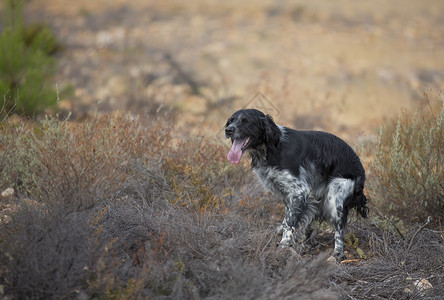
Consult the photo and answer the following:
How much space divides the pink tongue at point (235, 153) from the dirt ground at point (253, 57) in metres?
5.06

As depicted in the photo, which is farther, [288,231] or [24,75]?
[24,75]

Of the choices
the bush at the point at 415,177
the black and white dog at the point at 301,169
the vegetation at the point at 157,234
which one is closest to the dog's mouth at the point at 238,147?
the black and white dog at the point at 301,169

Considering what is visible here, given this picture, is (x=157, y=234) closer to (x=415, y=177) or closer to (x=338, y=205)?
(x=338, y=205)

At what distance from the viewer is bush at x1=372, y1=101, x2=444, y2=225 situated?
5492mm

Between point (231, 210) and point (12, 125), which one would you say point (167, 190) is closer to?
point (231, 210)

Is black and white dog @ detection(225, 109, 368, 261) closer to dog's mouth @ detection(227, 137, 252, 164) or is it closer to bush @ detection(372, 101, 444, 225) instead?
dog's mouth @ detection(227, 137, 252, 164)

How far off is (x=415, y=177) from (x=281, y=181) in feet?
5.81

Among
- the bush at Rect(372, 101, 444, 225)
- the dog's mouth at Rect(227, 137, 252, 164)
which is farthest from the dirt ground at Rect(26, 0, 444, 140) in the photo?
the dog's mouth at Rect(227, 137, 252, 164)

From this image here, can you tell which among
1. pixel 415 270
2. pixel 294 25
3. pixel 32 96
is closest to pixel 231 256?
pixel 415 270

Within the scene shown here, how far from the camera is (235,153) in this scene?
4.80 meters

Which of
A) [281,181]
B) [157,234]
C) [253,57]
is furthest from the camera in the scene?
[253,57]

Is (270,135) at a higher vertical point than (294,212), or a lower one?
higher

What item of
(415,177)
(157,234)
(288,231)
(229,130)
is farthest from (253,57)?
(157,234)

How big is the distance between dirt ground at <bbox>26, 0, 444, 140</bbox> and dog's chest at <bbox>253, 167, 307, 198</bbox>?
5.01m
